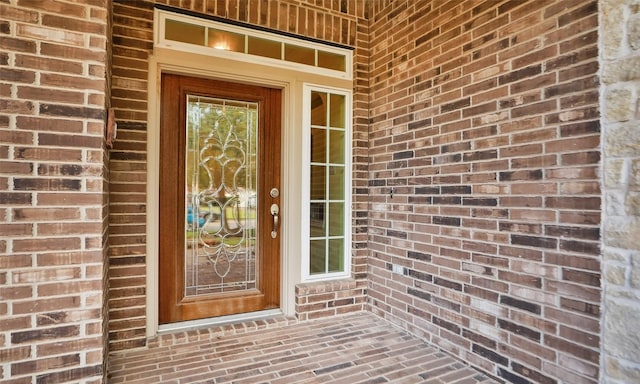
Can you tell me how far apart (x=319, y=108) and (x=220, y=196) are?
3.83 ft

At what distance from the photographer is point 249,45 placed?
282 centimetres

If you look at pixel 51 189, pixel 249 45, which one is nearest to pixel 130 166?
pixel 51 189

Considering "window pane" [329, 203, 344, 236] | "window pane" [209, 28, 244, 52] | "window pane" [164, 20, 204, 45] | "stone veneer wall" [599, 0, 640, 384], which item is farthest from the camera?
"window pane" [329, 203, 344, 236]

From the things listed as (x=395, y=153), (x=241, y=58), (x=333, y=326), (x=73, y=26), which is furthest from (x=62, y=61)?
(x=333, y=326)

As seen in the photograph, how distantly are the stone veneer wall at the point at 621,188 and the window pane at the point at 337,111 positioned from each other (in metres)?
2.01

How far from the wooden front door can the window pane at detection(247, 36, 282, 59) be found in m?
0.28

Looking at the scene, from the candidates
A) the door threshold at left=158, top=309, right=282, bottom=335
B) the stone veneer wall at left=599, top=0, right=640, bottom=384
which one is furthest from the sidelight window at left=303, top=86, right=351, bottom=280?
the stone veneer wall at left=599, top=0, right=640, bottom=384

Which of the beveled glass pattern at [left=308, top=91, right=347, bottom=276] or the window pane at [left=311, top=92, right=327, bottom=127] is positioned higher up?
the window pane at [left=311, top=92, right=327, bottom=127]

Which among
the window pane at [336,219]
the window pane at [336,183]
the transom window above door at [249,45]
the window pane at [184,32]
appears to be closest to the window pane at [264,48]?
the transom window above door at [249,45]

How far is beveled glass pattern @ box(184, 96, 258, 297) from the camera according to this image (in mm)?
2727

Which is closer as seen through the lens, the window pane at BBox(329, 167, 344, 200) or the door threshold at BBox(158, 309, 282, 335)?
the door threshold at BBox(158, 309, 282, 335)

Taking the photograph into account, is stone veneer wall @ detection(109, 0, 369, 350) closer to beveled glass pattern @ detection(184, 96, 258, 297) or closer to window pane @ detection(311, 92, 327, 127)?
beveled glass pattern @ detection(184, 96, 258, 297)

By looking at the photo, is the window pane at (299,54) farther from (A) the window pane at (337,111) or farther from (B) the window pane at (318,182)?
(B) the window pane at (318,182)

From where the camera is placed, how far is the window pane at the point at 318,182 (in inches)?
121
